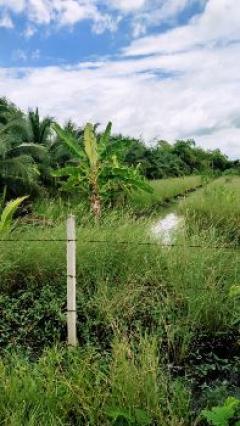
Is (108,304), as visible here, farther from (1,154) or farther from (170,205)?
(170,205)

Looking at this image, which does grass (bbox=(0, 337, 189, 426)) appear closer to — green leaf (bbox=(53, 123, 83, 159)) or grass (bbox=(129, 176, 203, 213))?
green leaf (bbox=(53, 123, 83, 159))

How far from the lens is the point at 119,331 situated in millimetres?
4535

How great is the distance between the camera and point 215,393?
4.51 meters

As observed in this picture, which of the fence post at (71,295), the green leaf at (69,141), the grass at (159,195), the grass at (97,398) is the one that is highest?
the green leaf at (69,141)

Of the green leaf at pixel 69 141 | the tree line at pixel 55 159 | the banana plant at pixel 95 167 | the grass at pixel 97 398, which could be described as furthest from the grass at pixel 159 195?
the grass at pixel 97 398

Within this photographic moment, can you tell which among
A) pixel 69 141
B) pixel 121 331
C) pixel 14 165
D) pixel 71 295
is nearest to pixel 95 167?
pixel 69 141

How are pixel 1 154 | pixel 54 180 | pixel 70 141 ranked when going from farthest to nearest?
1. pixel 54 180
2. pixel 1 154
3. pixel 70 141

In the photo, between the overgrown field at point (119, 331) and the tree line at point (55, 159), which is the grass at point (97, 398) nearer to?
the overgrown field at point (119, 331)

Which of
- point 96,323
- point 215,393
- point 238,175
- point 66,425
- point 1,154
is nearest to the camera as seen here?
point 66,425

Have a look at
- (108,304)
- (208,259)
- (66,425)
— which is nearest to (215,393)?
(66,425)

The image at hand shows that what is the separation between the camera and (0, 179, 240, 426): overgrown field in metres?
3.85

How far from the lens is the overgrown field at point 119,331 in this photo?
385 centimetres

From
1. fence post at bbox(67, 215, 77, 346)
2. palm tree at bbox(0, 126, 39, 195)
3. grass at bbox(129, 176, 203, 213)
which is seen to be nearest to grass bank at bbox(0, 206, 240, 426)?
fence post at bbox(67, 215, 77, 346)

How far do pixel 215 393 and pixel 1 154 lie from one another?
12996mm
